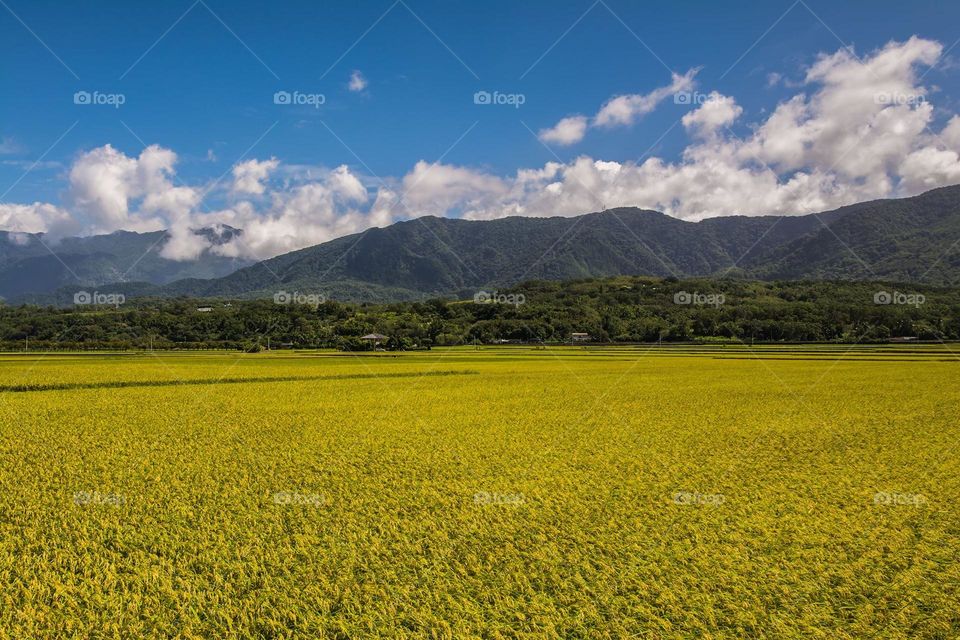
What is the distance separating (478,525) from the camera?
34.6 ft

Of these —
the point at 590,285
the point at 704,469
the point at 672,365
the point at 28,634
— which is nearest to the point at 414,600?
the point at 28,634

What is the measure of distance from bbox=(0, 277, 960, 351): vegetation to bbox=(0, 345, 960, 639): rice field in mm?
72424

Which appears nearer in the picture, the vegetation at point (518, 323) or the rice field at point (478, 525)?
the rice field at point (478, 525)

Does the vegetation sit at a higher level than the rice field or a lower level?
higher

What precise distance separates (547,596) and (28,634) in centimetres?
636

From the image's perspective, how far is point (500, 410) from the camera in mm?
27000

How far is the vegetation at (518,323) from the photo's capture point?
309 feet

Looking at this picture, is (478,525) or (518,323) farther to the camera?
(518,323)

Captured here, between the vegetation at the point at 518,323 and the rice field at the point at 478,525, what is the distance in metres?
72.4

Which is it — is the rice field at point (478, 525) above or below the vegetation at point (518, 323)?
below

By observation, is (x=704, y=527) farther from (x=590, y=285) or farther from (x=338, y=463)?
(x=590, y=285)

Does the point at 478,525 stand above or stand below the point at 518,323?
below

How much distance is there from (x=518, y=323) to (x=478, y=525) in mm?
100951

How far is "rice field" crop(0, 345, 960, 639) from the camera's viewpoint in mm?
7316
